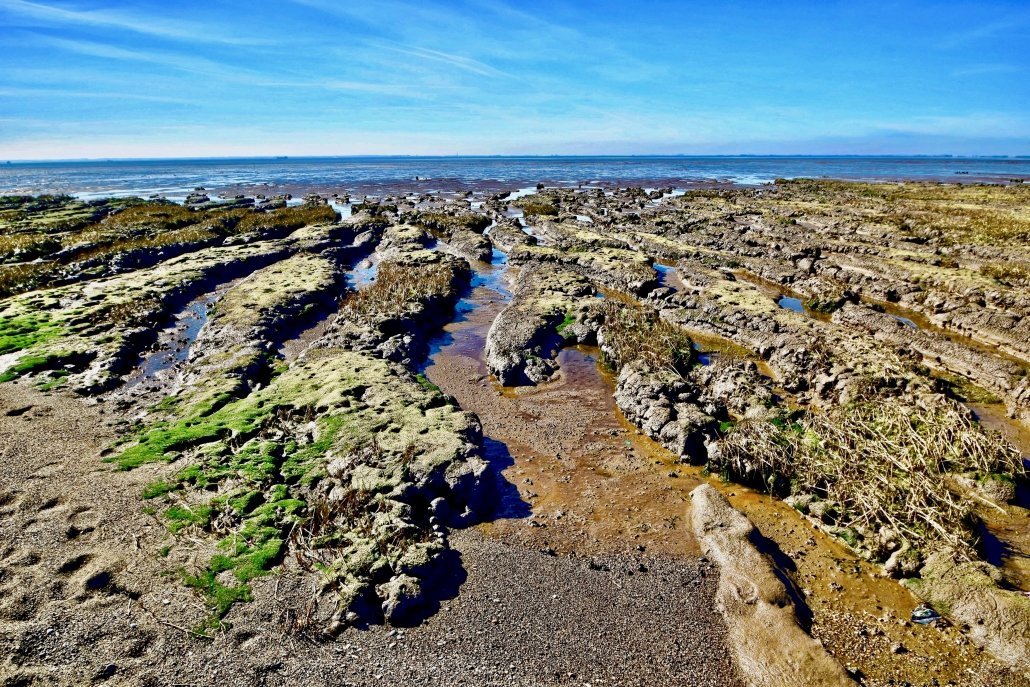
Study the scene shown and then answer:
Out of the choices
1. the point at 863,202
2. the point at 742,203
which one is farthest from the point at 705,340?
the point at 863,202

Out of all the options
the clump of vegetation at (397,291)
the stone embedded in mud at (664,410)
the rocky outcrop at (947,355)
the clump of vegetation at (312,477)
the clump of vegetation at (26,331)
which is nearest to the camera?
the clump of vegetation at (312,477)

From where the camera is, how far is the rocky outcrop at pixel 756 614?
1066cm

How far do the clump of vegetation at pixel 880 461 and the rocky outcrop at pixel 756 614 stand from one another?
285 centimetres

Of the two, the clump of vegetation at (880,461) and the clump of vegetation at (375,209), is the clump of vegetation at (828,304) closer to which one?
the clump of vegetation at (880,461)

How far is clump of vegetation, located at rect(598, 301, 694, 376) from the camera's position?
2475 centimetres

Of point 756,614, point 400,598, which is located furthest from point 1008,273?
point 400,598

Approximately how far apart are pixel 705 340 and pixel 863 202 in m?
74.3

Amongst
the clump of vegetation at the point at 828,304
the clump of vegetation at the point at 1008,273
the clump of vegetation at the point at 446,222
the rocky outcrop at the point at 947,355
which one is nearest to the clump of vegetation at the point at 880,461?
the rocky outcrop at the point at 947,355

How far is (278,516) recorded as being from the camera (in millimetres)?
14922

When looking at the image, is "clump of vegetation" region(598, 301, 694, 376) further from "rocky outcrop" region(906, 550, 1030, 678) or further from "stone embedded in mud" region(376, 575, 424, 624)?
"stone embedded in mud" region(376, 575, 424, 624)

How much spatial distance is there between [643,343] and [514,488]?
12.2 metres

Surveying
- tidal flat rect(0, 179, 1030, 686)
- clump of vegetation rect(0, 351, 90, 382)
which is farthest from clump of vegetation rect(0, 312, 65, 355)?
clump of vegetation rect(0, 351, 90, 382)

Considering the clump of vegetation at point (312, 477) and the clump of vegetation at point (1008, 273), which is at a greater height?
the clump of vegetation at point (1008, 273)

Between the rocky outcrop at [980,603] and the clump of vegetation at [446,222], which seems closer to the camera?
the rocky outcrop at [980,603]
